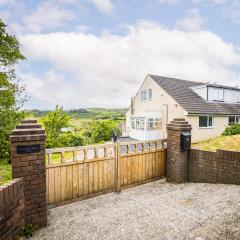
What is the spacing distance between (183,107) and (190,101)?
229 cm

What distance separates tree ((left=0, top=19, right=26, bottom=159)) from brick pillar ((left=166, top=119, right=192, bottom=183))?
6790 millimetres

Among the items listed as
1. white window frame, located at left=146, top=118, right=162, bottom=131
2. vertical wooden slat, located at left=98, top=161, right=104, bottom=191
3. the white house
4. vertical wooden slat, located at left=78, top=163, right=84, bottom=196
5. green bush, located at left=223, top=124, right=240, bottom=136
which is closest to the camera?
vertical wooden slat, located at left=78, top=163, right=84, bottom=196

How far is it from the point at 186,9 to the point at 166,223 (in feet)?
32.3

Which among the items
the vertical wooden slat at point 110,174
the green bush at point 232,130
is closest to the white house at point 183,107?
the green bush at point 232,130

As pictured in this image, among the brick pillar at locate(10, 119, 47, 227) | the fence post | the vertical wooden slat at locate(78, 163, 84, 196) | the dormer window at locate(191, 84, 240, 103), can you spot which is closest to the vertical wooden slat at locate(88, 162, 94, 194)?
the vertical wooden slat at locate(78, 163, 84, 196)

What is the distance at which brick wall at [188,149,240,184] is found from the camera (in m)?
6.40

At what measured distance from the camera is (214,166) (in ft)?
22.6

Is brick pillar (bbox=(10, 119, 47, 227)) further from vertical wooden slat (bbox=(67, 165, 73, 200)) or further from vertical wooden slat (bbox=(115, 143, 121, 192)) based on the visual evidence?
vertical wooden slat (bbox=(115, 143, 121, 192))

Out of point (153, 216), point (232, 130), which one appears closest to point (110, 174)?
point (153, 216)

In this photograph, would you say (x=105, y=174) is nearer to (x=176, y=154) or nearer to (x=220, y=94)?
(x=176, y=154)

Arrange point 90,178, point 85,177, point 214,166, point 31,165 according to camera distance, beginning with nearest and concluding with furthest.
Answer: point 31,165 → point 85,177 → point 90,178 → point 214,166

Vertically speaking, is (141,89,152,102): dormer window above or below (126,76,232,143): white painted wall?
above

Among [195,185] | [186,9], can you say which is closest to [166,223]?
[195,185]

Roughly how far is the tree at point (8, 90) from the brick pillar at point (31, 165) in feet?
18.2
